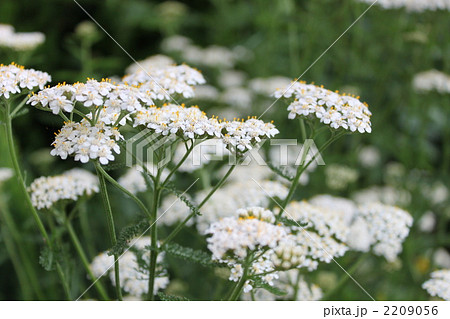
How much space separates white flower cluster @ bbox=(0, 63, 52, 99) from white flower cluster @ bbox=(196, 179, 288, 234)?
987 mm

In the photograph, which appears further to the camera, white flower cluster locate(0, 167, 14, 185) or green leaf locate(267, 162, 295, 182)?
white flower cluster locate(0, 167, 14, 185)

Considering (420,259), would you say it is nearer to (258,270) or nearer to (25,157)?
(258,270)

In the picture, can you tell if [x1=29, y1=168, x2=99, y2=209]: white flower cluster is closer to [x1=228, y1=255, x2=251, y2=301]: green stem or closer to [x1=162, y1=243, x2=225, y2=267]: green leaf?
[x1=162, y1=243, x2=225, y2=267]: green leaf

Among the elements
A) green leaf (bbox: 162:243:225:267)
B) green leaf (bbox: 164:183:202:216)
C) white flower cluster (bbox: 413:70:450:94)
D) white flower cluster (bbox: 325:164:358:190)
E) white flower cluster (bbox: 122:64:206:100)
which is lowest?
green leaf (bbox: 162:243:225:267)

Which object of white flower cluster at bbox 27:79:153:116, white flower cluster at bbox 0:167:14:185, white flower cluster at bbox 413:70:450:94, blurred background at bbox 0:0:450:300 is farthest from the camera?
white flower cluster at bbox 413:70:450:94

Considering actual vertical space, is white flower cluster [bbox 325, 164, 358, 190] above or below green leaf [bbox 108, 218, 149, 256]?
above

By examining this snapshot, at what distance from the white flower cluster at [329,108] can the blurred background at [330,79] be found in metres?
1.16

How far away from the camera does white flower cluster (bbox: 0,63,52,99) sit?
1690 mm

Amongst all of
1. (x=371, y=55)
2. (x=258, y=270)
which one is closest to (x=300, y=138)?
(x=371, y=55)

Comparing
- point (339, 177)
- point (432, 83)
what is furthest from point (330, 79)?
point (339, 177)

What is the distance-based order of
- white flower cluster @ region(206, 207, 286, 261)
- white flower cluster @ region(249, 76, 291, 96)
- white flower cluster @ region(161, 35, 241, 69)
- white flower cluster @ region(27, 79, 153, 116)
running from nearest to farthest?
white flower cluster @ region(206, 207, 286, 261) → white flower cluster @ region(27, 79, 153, 116) → white flower cluster @ region(249, 76, 291, 96) → white flower cluster @ region(161, 35, 241, 69)

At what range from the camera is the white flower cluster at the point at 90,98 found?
1.59 m

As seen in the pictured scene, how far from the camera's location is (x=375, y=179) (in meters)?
4.07

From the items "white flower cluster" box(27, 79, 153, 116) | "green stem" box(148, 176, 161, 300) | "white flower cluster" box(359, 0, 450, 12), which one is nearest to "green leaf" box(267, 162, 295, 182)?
"green stem" box(148, 176, 161, 300)
